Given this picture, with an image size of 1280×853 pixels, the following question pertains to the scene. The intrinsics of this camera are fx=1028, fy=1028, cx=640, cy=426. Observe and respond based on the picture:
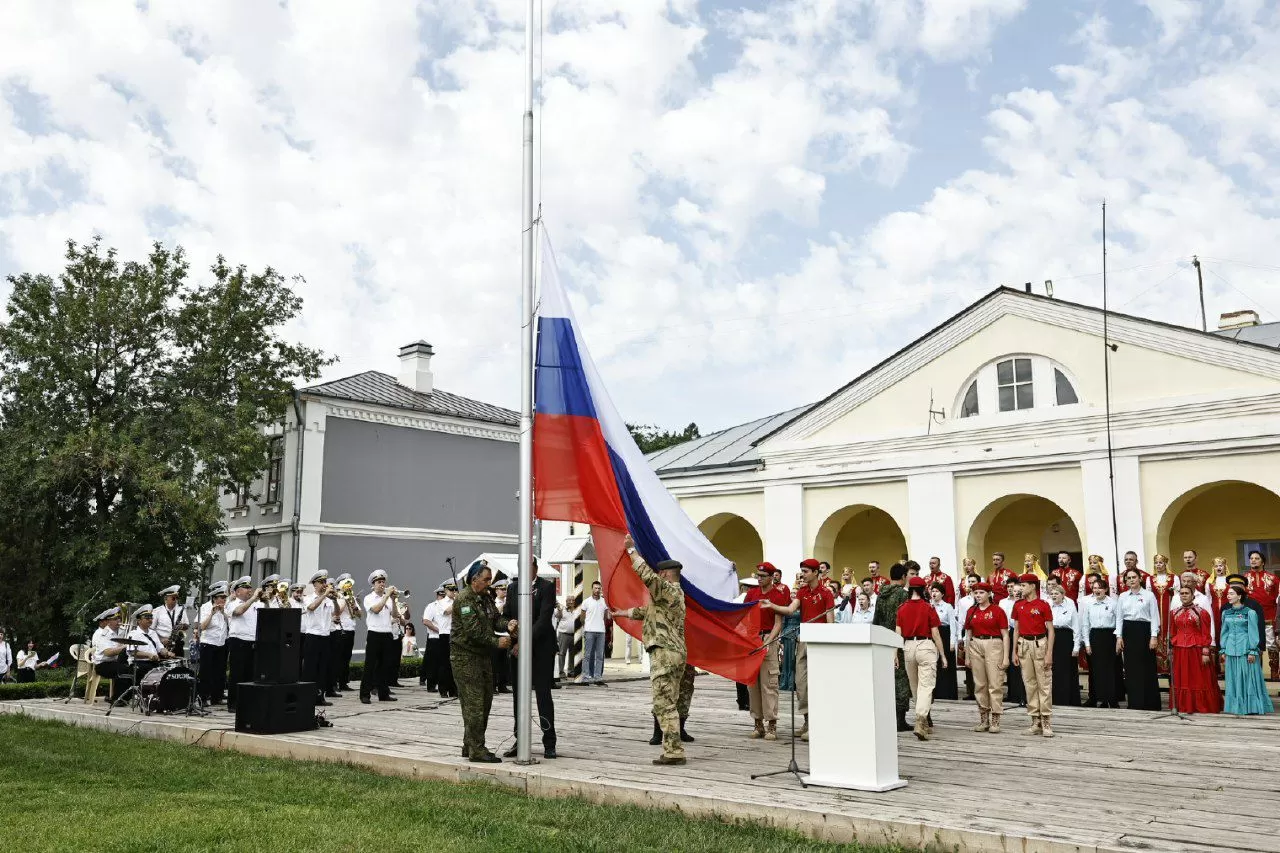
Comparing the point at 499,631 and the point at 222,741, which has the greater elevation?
the point at 499,631

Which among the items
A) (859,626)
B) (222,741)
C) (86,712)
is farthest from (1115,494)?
(86,712)

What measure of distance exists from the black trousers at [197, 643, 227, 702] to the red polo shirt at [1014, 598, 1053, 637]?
11.4 meters

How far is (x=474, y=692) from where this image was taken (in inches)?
399

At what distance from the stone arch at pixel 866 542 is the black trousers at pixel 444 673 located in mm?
11015

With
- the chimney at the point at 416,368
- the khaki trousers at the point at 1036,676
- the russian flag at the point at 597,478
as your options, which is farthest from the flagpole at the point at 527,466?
the chimney at the point at 416,368

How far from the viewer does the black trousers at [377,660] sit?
16.7 m

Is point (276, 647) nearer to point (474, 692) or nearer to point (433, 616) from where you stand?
point (474, 692)

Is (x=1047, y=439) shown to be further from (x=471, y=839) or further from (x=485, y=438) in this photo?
(x=485, y=438)

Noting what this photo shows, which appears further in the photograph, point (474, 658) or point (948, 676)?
point (948, 676)

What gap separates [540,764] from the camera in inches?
385

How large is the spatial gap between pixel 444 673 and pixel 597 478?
8557mm

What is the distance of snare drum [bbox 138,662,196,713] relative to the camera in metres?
14.7

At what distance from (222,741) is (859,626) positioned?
789cm

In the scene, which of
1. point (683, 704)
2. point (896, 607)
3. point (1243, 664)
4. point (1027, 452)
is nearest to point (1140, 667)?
point (1243, 664)
